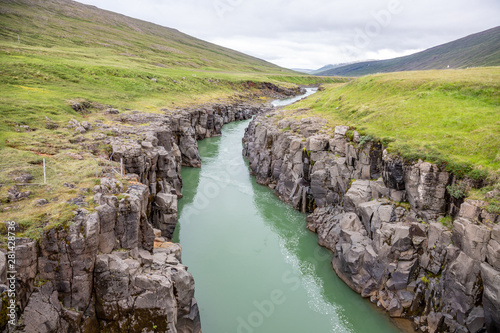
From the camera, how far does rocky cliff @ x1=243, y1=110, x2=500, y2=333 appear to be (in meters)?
17.2

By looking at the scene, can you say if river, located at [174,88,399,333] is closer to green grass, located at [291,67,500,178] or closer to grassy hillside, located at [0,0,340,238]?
grassy hillside, located at [0,0,340,238]

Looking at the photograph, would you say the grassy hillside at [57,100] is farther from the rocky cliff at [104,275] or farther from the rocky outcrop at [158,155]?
the rocky outcrop at [158,155]

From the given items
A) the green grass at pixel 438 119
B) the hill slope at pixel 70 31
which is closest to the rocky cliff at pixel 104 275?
the green grass at pixel 438 119

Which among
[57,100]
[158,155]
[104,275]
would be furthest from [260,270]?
[57,100]

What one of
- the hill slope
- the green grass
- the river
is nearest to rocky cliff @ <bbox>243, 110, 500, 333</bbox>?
the green grass

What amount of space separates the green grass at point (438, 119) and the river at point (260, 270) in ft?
Answer: 40.7

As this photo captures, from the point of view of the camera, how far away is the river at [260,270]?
20.7 metres

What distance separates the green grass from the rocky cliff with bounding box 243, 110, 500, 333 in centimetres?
144

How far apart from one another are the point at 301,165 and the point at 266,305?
1892cm

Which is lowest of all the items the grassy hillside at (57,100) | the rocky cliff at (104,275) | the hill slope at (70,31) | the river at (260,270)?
the river at (260,270)

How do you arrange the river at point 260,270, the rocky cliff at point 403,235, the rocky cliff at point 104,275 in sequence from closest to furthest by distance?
the rocky cliff at point 104,275 < the rocky cliff at point 403,235 < the river at point 260,270

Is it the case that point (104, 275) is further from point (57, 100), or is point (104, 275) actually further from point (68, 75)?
point (68, 75)

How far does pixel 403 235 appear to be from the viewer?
21172mm

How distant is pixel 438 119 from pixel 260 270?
22.4 meters
